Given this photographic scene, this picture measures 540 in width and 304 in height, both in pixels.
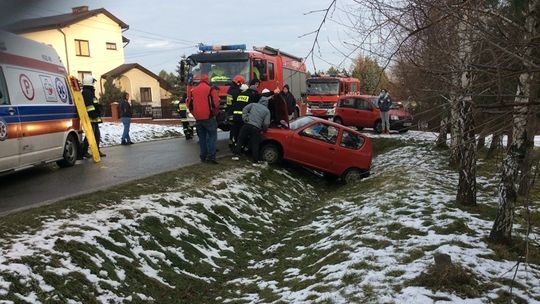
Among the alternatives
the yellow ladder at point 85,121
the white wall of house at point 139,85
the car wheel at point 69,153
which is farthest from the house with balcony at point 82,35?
the white wall of house at point 139,85

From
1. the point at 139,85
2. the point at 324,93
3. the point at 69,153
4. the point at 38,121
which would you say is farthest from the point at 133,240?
the point at 139,85

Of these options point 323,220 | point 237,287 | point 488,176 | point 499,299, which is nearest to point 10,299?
point 237,287

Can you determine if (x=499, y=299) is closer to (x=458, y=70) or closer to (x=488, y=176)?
(x=458, y=70)

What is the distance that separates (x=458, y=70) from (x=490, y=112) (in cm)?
69

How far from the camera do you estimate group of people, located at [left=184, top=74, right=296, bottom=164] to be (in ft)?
35.3

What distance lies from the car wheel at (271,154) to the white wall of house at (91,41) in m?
10.5

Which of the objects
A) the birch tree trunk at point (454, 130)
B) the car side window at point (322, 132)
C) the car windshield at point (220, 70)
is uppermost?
the car windshield at point (220, 70)

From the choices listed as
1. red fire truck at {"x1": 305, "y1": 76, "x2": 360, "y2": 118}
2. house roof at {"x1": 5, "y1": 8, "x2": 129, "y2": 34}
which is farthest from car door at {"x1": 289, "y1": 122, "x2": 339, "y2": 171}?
red fire truck at {"x1": 305, "y1": 76, "x2": 360, "y2": 118}

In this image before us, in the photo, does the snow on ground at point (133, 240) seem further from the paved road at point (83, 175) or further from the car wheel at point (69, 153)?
the car wheel at point (69, 153)

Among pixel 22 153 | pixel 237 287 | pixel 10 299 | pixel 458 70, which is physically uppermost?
pixel 458 70

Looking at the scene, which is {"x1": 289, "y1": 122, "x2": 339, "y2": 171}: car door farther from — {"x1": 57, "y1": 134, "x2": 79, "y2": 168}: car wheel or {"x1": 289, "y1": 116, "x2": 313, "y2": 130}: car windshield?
{"x1": 57, "y1": 134, "x2": 79, "y2": 168}: car wheel

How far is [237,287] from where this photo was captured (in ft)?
21.1

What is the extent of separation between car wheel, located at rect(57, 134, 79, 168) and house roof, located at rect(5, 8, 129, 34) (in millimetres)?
10287

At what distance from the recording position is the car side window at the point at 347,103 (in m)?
25.2
